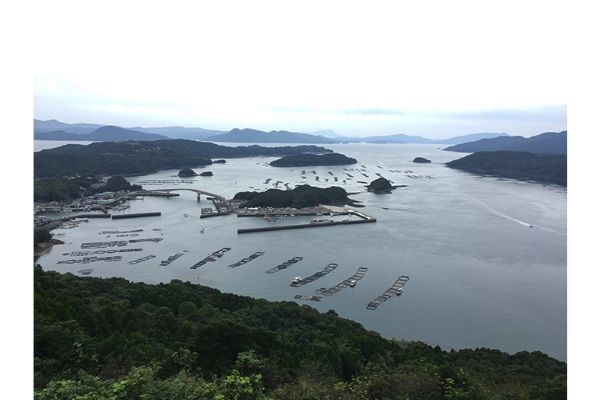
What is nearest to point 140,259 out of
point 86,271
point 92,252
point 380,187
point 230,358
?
point 86,271

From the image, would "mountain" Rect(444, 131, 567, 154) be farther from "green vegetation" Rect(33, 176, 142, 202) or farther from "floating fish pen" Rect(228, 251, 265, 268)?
"floating fish pen" Rect(228, 251, 265, 268)

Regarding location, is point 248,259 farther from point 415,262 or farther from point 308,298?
point 415,262

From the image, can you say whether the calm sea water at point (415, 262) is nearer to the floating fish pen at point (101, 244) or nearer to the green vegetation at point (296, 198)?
the floating fish pen at point (101, 244)

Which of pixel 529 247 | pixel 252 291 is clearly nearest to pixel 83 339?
pixel 252 291

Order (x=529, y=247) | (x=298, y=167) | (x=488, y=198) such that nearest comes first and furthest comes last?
(x=529, y=247), (x=488, y=198), (x=298, y=167)

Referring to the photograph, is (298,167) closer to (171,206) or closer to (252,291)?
(171,206)
